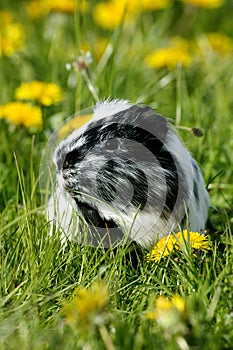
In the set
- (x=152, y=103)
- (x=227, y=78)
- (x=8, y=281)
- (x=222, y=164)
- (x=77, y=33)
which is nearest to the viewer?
(x=8, y=281)

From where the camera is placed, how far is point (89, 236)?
99.9 inches

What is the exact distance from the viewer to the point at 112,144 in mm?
2449

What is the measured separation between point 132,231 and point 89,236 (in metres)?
0.17

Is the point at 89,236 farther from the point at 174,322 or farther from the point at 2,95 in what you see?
the point at 2,95

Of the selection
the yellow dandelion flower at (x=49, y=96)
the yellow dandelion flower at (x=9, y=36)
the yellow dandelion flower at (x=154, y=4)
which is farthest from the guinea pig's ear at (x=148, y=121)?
the yellow dandelion flower at (x=154, y=4)

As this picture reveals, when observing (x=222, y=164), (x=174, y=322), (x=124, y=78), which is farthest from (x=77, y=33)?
(x=174, y=322)

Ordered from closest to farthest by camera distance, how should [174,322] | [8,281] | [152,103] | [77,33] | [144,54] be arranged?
[174,322] → [8,281] → [77,33] → [152,103] → [144,54]

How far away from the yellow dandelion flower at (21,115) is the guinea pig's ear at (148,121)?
41.0 inches

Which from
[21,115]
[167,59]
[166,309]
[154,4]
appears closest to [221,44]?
[154,4]

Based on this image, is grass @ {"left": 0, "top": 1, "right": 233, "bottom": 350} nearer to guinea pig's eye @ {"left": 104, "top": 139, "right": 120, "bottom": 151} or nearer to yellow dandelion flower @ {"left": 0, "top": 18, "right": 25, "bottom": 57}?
yellow dandelion flower @ {"left": 0, "top": 18, "right": 25, "bottom": 57}

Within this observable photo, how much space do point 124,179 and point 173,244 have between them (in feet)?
0.95

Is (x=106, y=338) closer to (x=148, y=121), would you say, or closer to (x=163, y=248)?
(x=163, y=248)

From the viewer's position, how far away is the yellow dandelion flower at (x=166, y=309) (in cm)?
189

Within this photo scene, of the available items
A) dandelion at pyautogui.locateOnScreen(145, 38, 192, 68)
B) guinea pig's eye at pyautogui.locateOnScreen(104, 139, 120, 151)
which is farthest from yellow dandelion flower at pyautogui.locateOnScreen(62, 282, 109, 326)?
dandelion at pyautogui.locateOnScreen(145, 38, 192, 68)
